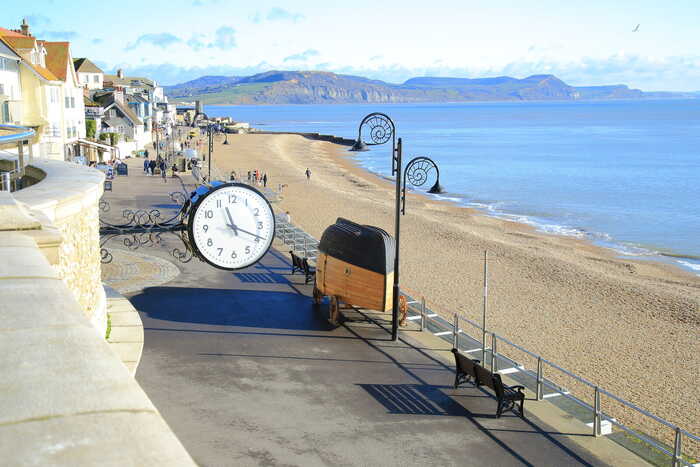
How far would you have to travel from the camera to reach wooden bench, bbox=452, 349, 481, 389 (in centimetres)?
1420

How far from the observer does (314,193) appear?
6225cm

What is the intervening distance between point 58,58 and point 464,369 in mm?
47023

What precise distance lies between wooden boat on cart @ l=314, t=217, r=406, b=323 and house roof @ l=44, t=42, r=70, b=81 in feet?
127

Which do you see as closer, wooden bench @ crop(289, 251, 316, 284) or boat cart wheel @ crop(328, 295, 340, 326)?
boat cart wheel @ crop(328, 295, 340, 326)

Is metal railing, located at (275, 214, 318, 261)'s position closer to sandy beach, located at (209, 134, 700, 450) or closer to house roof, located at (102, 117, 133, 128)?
sandy beach, located at (209, 134, 700, 450)

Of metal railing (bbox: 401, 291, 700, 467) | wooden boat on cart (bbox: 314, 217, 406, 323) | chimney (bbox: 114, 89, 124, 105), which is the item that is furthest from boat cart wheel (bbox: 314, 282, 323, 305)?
chimney (bbox: 114, 89, 124, 105)

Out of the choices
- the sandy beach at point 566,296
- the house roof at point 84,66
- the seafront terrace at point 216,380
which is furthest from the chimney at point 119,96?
the seafront terrace at point 216,380

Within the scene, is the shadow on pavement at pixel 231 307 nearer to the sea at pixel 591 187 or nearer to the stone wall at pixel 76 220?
the stone wall at pixel 76 220

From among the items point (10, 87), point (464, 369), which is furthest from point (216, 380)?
point (10, 87)

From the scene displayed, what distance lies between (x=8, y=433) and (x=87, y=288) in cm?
1007

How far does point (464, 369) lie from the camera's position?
1448cm

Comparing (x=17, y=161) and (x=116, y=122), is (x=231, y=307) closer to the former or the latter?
(x=17, y=161)

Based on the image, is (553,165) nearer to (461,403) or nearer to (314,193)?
(314,193)

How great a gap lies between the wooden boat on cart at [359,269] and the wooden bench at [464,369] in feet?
13.4
